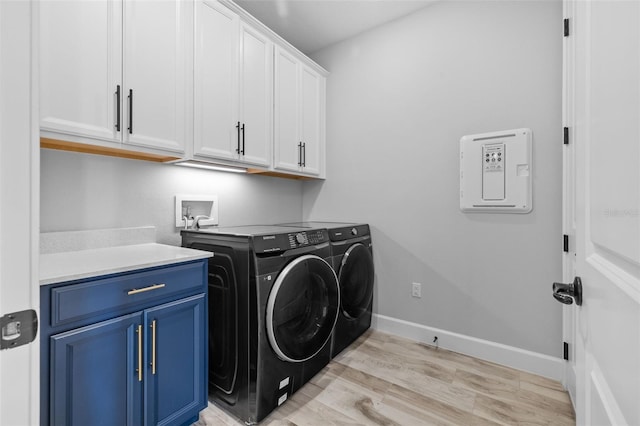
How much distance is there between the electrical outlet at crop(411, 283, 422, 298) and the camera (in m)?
2.43

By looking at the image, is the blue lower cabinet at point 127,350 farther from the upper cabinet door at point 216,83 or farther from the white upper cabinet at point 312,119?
the white upper cabinet at point 312,119

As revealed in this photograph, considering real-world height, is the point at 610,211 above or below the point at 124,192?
below

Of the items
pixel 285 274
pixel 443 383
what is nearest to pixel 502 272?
pixel 443 383

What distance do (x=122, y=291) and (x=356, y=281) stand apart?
162 centimetres

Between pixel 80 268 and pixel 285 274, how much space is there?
89cm

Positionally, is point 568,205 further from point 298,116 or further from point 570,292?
point 298,116

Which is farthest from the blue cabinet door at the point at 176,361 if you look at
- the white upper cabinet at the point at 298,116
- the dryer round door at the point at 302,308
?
the white upper cabinet at the point at 298,116

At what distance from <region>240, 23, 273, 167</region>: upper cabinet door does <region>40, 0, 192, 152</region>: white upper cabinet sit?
42cm

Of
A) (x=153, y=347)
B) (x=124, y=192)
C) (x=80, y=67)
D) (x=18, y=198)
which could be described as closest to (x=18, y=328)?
(x=18, y=198)

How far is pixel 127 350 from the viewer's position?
1.20 metres

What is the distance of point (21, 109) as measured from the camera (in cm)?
54

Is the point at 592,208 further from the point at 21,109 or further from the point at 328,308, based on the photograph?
the point at 328,308

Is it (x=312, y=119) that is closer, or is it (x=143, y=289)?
(x=143, y=289)

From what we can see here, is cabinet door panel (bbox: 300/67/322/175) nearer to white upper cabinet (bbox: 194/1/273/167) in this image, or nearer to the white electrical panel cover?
white upper cabinet (bbox: 194/1/273/167)
